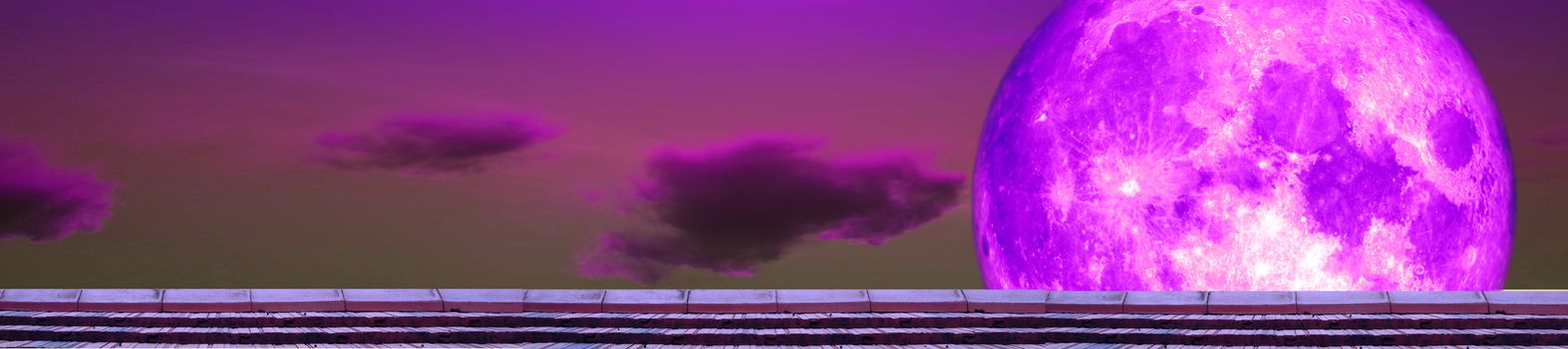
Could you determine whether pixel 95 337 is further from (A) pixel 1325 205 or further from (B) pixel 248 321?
(A) pixel 1325 205

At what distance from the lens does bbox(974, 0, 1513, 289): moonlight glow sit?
22.0 metres

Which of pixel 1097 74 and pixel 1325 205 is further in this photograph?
pixel 1097 74

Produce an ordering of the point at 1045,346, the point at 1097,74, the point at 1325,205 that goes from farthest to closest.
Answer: the point at 1097,74 → the point at 1325,205 → the point at 1045,346

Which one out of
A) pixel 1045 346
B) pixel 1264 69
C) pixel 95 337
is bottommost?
pixel 1045 346

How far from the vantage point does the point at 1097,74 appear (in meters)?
23.3

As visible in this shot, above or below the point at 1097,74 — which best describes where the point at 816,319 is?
below

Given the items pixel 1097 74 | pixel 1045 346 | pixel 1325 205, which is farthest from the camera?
pixel 1097 74

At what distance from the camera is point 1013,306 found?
1636cm

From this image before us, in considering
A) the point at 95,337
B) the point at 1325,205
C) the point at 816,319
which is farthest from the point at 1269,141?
the point at 95,337

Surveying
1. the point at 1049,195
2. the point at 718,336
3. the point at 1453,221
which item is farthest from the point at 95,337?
the point at 1453,221

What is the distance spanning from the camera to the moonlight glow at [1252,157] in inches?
865

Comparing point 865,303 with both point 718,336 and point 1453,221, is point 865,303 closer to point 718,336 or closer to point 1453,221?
point 718,336

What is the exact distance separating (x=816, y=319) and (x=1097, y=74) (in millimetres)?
8569

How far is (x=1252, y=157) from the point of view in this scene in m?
22.0
